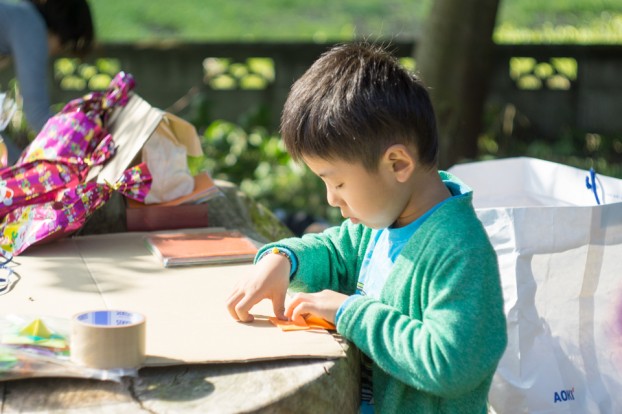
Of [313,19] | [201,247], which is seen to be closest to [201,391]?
[201,247]

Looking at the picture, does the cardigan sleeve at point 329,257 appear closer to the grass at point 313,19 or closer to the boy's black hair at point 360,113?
the boy's black hair at point 360,113

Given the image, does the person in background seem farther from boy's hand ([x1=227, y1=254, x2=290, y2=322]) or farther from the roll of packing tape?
the roll of packing tape

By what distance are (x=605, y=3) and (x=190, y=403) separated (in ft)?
30.5

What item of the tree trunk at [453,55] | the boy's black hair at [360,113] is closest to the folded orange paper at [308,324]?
the boy's black hair at [360,113]

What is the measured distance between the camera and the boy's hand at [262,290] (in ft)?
6.72

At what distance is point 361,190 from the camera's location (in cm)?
189

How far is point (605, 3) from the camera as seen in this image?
32.6ft

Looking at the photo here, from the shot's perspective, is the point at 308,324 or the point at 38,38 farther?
the point at 38,38

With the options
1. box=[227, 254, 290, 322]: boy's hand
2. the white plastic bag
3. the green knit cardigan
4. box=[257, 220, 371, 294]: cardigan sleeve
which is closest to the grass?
the white plastic bag

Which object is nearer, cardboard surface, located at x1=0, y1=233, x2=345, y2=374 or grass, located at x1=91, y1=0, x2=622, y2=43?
cardboard surface, located at x1=0, y1=233, x2=345, y2=374

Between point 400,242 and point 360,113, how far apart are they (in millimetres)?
308

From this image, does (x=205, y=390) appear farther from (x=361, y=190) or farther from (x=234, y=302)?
(x=361, y=190)

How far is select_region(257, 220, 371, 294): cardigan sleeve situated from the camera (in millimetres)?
2184

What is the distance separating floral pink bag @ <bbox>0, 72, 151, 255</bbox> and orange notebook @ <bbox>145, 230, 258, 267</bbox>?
0.19 metres
